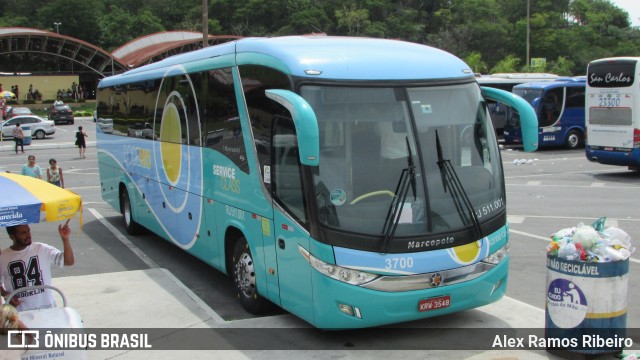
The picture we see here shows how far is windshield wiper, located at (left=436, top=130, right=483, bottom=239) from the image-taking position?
696cm

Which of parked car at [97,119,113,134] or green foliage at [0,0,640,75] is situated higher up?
green foliage at [0,0,640,75]

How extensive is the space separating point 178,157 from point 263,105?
3383 mm

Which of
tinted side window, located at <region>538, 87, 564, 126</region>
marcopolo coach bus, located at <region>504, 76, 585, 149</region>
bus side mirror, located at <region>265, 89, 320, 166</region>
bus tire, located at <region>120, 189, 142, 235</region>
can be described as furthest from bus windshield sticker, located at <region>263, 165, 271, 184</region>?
tinted side window, located at <region>538, 87, 564, 126</region>

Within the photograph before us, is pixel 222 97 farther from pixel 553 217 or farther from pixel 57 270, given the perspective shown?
pixel 553 217

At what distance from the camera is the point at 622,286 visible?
635cm

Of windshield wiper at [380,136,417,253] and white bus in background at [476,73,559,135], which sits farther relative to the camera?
white bus in background at [476,73,559,135]

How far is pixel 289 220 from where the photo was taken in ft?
23.2

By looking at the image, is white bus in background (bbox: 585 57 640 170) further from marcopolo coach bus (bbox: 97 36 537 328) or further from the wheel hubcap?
the wheel hubcap

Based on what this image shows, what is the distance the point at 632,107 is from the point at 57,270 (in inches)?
674

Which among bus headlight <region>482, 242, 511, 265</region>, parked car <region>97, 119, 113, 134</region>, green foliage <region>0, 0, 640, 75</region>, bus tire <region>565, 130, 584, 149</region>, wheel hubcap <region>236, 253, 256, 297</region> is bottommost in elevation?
bus tire <region>565, 130, 584, 149</region>

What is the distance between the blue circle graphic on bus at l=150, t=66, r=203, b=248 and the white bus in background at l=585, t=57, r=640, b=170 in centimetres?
1505

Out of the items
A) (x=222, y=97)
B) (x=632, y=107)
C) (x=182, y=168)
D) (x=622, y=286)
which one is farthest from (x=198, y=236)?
(x=632, y=107)

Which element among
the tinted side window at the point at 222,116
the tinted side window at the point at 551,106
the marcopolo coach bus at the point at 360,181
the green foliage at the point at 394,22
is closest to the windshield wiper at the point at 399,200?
the marcopolo coach bus at the point at 360,181

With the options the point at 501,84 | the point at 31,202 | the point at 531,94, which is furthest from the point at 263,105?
the point at 501,84
